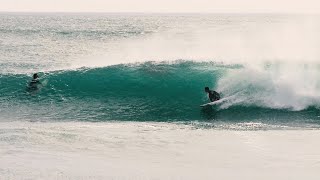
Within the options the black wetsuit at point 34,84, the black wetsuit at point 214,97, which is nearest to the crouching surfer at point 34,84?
the black wetsuit at point 34,84

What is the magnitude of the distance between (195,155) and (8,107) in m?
11.2

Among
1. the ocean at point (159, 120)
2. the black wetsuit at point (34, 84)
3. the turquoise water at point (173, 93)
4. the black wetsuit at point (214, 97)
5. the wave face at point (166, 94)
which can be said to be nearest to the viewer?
the ocean at point (159, 120)

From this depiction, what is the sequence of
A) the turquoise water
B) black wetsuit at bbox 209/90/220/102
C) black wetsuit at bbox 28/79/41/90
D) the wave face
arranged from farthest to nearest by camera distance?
black wetsuit at bbox 28/79/41/90
black wetsuit at bbox 209/90/220/102
the wave face
the turquoise water

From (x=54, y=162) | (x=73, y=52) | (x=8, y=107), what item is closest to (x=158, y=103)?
(x=8, y=107)

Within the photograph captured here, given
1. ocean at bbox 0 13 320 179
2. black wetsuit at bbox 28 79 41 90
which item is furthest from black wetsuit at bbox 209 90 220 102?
black wetsuit at bbox 28 79 41 90

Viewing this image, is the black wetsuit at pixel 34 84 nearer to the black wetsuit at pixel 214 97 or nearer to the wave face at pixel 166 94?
the wave face at pixel 166 94

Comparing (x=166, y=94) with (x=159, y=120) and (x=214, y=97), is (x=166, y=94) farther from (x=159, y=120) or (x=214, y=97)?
(x=159, y=120)

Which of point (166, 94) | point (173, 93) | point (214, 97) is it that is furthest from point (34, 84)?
point (214, 97)

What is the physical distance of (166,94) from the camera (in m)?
22.5

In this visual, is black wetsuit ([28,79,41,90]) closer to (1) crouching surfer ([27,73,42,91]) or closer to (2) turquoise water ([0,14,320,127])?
(1) crouching surfer ([27,73,42,91])

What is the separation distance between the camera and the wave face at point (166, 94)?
1956 cm

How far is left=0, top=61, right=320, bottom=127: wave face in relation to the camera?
64.2 feet

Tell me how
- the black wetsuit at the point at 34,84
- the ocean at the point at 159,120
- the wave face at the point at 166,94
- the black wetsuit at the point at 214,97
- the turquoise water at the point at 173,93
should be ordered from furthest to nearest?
the black wetsuit at the point at 34,84, the black wetsuit at the point at 214,97, the wave face at the point at 166,94, the turquoise water at the point at 173,93, the ocean at the point at 159,120

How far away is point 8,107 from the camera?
69.0 ft
